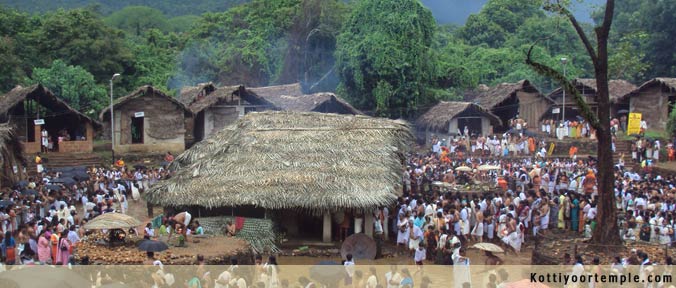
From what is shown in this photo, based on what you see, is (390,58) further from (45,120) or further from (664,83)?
(45,120)

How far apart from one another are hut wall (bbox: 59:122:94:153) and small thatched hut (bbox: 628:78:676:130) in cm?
2683

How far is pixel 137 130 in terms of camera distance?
124ft

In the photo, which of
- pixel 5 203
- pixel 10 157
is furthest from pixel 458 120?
pixel 5 203

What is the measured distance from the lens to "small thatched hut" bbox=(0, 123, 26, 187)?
2635 cm

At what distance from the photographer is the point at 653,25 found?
166 ft

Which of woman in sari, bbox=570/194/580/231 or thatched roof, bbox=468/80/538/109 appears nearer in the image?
woman in sari, bbox=570/194/580/231

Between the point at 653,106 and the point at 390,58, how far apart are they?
45.3 ft

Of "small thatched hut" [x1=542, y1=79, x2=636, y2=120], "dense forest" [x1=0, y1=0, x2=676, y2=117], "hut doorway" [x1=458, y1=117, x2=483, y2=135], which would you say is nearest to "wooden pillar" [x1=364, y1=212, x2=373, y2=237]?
"dense forest" [x1=0, y1=0, x2=676, y2=117]

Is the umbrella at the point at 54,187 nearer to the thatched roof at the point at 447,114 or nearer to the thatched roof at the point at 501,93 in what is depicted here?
the thatched roof at the point at 447,114

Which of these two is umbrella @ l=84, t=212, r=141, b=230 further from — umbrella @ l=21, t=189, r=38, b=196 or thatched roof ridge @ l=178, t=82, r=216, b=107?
thatched roof ridge @ l=178, t=82, r=216, b=107

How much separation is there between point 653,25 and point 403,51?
19.9 metres

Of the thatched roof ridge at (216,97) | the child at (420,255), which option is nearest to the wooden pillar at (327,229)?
the child at (420,255)

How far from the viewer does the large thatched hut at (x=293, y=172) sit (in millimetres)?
19594

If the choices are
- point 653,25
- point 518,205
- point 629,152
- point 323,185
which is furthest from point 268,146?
point 653,25
